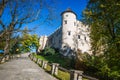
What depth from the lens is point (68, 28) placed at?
6038cm

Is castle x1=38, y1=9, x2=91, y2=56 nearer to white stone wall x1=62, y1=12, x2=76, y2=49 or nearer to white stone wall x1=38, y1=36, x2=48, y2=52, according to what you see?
white stone wall x1=62, y1=12, x2=76, y2=49

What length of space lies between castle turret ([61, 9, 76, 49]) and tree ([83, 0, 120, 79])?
122 ft

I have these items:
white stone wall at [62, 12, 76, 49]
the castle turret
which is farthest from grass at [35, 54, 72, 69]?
white stone wall at [62, 12, 76, 49]

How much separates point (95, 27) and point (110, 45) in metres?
2.98

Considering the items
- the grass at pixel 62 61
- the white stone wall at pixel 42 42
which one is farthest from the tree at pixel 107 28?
the white stone wall at pixel 42 42

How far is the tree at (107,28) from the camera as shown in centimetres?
1841

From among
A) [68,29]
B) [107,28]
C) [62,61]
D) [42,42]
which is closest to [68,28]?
[68,29]

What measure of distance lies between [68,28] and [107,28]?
4000 cm

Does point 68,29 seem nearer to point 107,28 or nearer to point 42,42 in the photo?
point 42,42

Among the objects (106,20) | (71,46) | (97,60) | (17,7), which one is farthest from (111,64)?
(71,46)

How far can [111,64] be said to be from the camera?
1881cm

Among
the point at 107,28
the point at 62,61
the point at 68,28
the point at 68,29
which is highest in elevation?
the point at 68,28

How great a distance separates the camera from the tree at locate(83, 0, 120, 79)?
1841cm

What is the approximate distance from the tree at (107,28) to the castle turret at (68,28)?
37.1 metres
